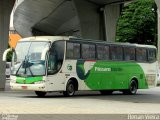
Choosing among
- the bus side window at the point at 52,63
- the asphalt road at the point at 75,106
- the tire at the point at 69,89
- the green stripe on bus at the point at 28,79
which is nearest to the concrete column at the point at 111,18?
the tire at the point at 69,89

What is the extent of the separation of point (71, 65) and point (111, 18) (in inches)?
654

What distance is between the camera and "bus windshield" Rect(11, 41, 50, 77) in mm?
23438

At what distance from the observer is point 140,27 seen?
A: 63.0 metres

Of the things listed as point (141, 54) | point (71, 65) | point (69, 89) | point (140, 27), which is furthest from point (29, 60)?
point (140, 27)

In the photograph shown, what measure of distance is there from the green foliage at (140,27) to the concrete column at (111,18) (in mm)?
22430

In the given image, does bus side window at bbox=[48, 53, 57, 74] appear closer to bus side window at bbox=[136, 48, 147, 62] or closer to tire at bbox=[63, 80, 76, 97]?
tire at bbox=[63, 80, 76, 97]

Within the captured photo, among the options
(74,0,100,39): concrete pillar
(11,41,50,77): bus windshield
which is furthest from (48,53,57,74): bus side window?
(74,0,100,39): concrete pillar

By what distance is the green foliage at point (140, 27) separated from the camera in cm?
6306

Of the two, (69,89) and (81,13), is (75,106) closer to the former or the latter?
(69,89)

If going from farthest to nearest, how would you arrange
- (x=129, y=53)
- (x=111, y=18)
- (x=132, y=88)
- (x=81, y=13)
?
1. (x=111, y=18)
2. (x=81, y=13)
3. (x=132, y=88)
4. (x=129, y=53)

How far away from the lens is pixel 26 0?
41.0m

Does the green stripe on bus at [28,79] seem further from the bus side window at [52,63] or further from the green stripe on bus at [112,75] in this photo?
the green stripe on bus at [112,75]

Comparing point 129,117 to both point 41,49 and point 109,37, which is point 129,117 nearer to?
point 41,49

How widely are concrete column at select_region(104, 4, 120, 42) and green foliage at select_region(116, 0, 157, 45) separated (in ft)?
73.6
